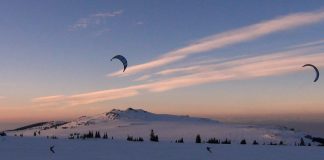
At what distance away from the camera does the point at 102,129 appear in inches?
2704

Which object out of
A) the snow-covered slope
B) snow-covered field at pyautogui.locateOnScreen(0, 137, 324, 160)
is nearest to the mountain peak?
the snow-covered slope

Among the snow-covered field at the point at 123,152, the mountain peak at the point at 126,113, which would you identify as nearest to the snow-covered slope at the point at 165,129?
the mountain peak at the point at 126,113

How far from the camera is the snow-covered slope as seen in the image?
55.7 metres

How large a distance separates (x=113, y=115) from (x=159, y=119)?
310 inches

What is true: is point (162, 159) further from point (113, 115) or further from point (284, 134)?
point (113, 115)

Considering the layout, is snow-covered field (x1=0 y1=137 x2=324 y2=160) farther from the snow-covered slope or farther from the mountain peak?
the mountain peak

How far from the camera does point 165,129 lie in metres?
Result: 65.7

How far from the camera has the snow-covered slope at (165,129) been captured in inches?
2195

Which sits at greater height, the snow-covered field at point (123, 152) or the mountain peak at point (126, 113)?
the mountain peak at point (126, 113)

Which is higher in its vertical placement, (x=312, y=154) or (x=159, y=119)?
(x=159, y=119)

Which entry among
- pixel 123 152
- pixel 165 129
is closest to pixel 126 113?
pixel 165 129

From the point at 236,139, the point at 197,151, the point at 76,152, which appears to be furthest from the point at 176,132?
the point at 76,152

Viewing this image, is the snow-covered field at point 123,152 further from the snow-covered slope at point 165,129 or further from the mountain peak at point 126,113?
the mountain peak at point 126,113

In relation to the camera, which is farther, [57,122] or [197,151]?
[57,122]
